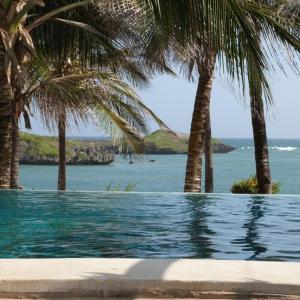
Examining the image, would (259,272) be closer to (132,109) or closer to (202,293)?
(202,293)

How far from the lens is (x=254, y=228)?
28.7 feet

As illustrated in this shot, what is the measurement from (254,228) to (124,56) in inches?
253

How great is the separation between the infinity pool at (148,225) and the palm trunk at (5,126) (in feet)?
1.40

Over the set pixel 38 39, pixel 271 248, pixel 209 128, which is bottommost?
pixel 271 248

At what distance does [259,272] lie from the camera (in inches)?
169

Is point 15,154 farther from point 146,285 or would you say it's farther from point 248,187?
→ point 146,285

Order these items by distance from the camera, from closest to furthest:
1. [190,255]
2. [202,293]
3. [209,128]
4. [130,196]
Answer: [202,293] → [190,255] → [130,196] → [209,128]

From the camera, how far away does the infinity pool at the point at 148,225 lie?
22.0ft

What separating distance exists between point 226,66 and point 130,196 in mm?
6494

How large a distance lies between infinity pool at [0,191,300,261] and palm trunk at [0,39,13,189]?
43 centimetres

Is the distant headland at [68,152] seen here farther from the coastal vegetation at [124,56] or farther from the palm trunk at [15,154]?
the palm trunk at [15,154]

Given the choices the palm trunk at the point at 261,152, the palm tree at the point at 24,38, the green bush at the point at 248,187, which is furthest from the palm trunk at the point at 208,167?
the palm tree at the point at 24,38

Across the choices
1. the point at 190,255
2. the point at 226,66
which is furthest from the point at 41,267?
the point at 226,66

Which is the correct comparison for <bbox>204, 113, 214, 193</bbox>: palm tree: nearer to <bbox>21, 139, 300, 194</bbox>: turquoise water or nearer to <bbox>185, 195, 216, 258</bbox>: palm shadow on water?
<bbox>21, 139, 300, 194</bbox>: turquoise water
